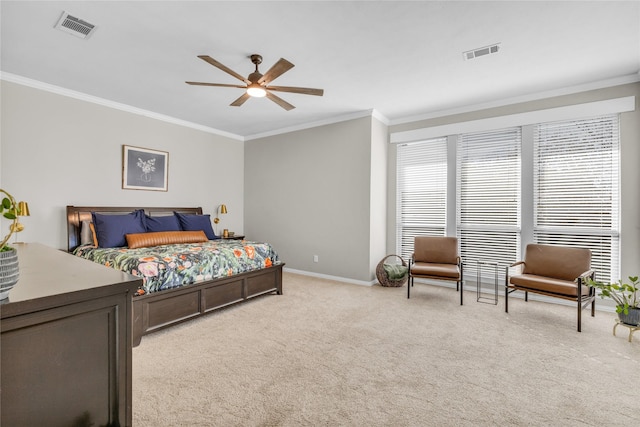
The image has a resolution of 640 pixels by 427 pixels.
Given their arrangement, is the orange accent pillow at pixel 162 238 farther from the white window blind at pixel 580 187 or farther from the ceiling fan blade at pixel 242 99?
the white window blind at pixel 580 187

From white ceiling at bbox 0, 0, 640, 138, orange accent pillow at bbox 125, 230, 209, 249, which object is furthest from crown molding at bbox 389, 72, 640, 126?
orange accent pillow at bbox 125, 230, 209, 249

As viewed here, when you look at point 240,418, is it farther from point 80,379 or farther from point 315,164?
point 315,164

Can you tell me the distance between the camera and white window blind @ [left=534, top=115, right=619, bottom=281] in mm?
3762

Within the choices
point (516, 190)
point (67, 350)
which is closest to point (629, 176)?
point (516, 190)

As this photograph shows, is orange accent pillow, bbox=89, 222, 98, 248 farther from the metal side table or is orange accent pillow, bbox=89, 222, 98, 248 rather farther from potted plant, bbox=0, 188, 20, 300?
the metal side table

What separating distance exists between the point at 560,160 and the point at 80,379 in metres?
5.15

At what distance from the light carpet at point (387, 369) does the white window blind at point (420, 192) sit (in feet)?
5.44

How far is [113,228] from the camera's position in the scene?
3.93 m

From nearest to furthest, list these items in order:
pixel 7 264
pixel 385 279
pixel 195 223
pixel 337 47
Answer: pixel 7 264 < pixel 337 47 < pixel 385 279 < pixel 195 223

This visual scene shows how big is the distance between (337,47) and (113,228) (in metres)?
3.47

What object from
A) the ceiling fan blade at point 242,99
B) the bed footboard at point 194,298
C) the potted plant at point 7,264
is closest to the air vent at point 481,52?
the ceiling fan blade at point 242,99

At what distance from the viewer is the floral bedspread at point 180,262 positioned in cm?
293

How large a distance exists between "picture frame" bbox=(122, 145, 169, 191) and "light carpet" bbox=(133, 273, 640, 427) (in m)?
2.70

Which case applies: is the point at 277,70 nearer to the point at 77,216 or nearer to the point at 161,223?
the point at 161,223
